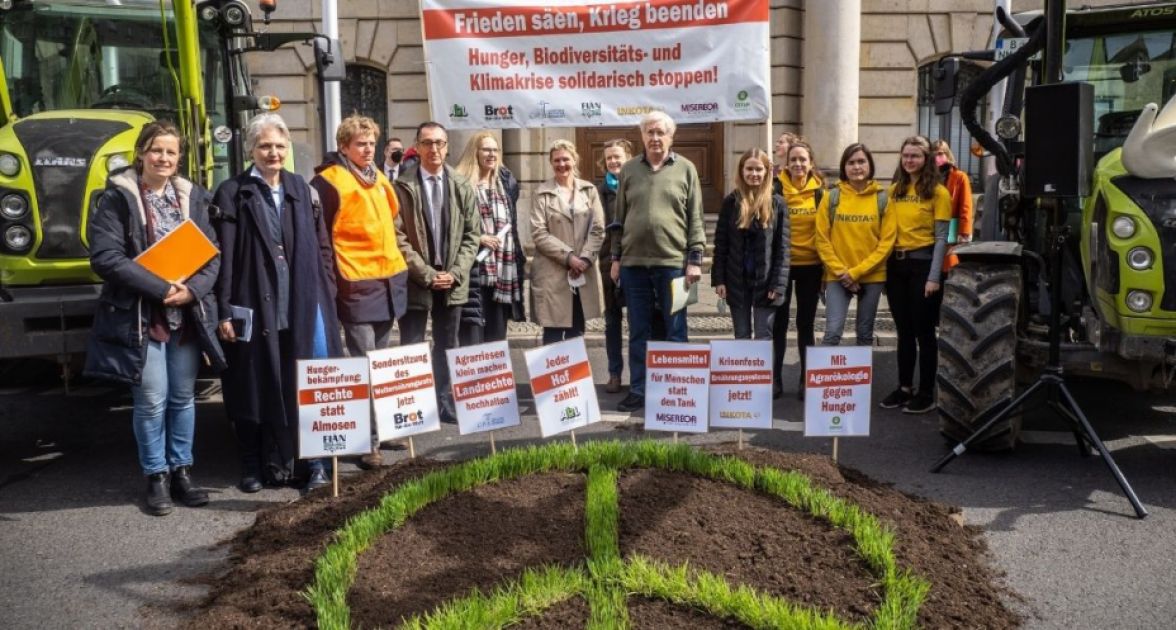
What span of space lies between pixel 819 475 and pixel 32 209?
4.68 meters

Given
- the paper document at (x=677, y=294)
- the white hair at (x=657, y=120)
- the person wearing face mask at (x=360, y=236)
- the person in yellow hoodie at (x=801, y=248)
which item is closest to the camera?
the person wearing face mask at (x=360, y=236)

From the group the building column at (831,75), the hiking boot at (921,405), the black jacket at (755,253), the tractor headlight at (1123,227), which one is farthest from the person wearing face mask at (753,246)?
the building column at (831,75)

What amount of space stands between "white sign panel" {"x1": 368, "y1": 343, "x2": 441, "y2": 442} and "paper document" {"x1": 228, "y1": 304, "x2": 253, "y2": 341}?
0.70m

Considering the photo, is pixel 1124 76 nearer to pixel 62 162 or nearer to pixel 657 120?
pixel 657 120

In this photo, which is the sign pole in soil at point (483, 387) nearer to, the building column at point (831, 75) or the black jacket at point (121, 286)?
the black jacket at point (121, 286)

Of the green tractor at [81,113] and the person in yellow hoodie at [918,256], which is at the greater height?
the green tractor at [81,113]

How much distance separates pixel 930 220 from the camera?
7781 mm

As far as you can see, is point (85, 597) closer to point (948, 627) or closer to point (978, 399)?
point (948, 627)

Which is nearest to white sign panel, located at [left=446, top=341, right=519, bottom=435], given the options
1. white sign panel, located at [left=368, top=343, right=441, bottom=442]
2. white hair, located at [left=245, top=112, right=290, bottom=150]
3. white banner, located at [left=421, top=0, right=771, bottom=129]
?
white sign panel, located at [left=368, top=343, right=441, bottom=442]

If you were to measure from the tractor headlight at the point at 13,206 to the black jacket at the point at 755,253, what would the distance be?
4.48m

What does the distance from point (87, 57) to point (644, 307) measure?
4204 millimetres

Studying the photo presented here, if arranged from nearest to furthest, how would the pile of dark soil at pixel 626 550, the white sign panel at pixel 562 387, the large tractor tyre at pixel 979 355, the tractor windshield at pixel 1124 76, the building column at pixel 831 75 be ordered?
1. the pile of dark soil at pixel 626 550
2. the white sign panel at pixel 562 387
3. the large tractor tyre at pixel 979 355
4. the tractor windshield at pixel 1124 76
5. the building column at pixel 831 75

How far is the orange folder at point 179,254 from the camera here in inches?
224

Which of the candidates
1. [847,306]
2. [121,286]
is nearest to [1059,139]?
[847,306]
